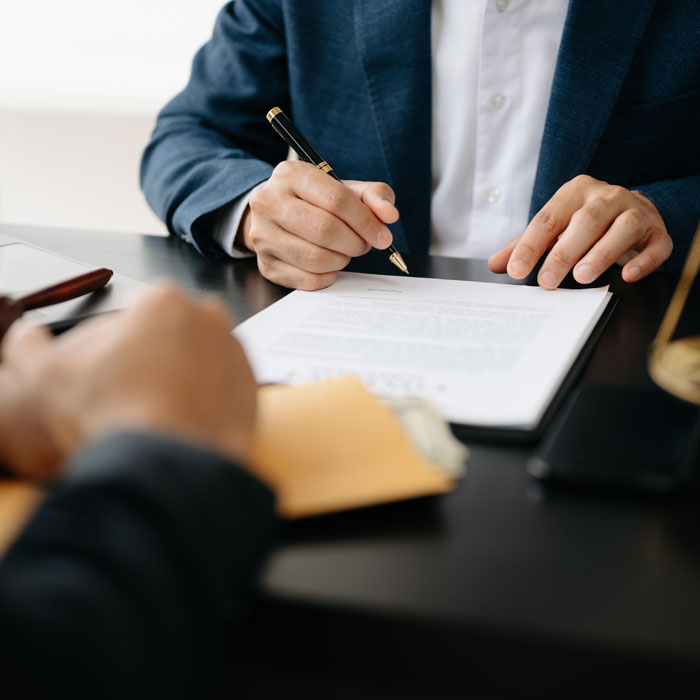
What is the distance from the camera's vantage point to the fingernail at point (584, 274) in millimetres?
797

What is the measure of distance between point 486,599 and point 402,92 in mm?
966

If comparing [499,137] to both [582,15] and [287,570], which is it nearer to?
[582,15]

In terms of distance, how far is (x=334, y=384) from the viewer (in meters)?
0.50

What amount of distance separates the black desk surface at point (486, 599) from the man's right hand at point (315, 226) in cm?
45

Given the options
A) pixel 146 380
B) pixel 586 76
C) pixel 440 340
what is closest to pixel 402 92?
pixel 586 76

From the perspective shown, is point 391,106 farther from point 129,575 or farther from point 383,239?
point 129,575

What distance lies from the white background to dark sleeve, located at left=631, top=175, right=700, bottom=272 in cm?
149

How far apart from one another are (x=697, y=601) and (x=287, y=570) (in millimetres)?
178

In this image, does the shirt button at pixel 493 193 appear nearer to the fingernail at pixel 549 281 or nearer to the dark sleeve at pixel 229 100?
the dark sleeve at pixel 229 100

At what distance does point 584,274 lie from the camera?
797mm

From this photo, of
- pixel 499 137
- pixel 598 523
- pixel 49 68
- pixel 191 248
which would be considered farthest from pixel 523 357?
pixel 49 68

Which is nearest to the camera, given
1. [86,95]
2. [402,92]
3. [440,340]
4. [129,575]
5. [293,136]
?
[129,575]

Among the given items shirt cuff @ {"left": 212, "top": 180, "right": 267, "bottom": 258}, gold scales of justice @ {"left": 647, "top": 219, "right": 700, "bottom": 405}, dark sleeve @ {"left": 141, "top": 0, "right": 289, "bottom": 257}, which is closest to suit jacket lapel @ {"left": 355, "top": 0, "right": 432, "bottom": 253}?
dark sleeve @ {"left": 141, "top": 0, "right": 289, "bottom": 257}

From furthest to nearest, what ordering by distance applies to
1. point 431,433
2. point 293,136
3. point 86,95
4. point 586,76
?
point 86,95 → point 586,76 → point 293,136 → point 431,433
